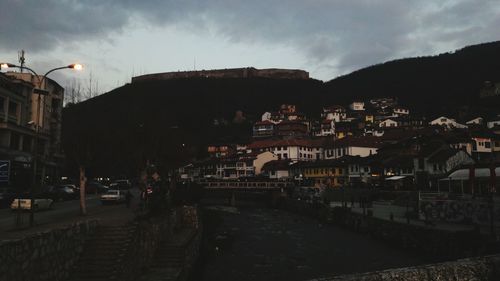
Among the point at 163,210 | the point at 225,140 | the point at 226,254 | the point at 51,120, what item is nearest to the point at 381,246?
the point at 226,254

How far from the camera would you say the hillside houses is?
68938 millimetres

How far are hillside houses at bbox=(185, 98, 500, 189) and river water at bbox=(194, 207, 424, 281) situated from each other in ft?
44.8

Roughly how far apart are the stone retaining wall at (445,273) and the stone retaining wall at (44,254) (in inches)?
297

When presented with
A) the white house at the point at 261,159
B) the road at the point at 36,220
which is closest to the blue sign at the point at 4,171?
the road at the point at 36,220

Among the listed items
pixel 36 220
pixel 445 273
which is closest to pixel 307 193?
pixel 36 220

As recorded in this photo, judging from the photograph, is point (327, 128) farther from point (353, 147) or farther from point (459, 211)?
point (459, 211)

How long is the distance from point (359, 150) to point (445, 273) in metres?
103

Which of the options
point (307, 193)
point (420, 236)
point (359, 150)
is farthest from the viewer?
point (359, 150)

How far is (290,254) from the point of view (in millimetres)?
33094

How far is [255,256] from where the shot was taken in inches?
1289

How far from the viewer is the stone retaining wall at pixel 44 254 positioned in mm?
9500

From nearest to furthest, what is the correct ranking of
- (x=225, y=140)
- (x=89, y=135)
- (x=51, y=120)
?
(x=89, y=135) → (x=51, y=120) → (x=225, y=140)

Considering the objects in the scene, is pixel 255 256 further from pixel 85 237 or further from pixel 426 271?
pixel 426 271

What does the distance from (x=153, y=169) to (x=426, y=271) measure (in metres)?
51.6
